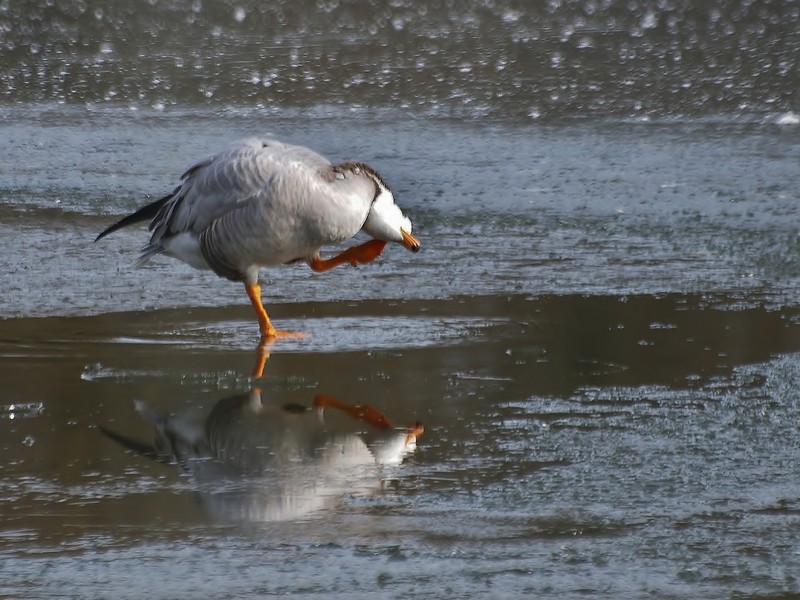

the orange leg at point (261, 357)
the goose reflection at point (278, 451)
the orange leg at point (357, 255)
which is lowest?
the goose reflection at point (278, 451)

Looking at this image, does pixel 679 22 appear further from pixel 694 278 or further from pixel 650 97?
pixel 694 278

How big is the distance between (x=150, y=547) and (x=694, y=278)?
3.47 m

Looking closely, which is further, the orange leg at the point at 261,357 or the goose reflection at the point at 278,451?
the orange leg at the point at 261,357

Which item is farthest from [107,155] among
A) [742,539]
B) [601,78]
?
[742,539]

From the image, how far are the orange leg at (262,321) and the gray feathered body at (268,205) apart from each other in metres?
0.06

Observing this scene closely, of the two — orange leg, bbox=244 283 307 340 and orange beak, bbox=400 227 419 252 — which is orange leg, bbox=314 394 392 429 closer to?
orange leg, bbox=244 283 307 340

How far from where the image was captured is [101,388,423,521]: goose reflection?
343 cm

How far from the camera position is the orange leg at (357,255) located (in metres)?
5.62

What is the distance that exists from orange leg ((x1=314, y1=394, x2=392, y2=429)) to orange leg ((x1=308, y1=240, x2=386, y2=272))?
1354 millimetres

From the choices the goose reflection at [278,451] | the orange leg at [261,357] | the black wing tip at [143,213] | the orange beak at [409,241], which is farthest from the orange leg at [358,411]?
the black wing tip at [143,213]

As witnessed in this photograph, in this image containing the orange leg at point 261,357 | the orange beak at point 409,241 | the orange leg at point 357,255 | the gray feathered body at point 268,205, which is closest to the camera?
the orange leg at point 261,357

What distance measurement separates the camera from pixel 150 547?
312 centimetres

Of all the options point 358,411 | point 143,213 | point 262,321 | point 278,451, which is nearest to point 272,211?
point 262,321

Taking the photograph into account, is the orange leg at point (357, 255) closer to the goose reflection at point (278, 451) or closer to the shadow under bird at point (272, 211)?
the shadow under bird at point (272, 211)
